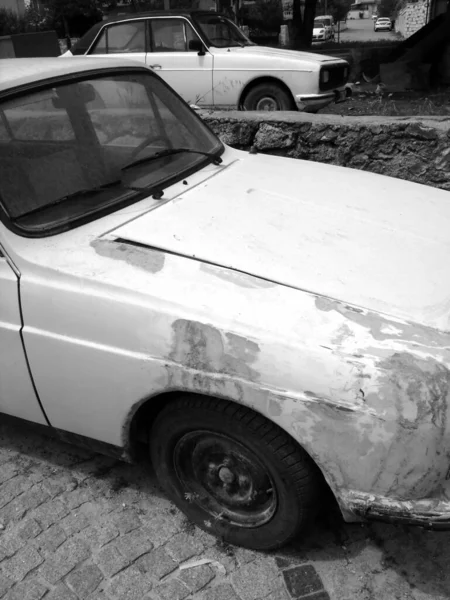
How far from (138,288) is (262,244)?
0.52 metres

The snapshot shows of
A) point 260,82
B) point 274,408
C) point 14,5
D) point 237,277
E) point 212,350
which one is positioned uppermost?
point 237,277

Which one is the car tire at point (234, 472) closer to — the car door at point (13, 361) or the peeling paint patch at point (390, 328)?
the peeling paint patch at point (390, 328)

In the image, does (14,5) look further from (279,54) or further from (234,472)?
(234,472)

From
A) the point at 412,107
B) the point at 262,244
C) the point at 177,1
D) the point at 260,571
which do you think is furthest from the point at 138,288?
the point at 177,1

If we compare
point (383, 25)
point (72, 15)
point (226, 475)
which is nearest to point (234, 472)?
point (226, 475)

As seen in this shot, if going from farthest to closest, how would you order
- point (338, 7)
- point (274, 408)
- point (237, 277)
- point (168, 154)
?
point (338, 7)
point (168, 154)
point (237, 277)
point (274, 408)

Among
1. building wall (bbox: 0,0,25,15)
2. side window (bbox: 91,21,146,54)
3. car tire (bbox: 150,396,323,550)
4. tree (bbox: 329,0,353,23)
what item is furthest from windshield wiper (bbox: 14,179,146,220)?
tree (bbox: 329,0,353,23)

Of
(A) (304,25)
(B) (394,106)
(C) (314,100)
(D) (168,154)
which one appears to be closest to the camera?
(D) (168,154)

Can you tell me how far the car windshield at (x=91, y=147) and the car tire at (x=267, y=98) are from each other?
5.67 metres

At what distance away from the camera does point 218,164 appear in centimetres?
311

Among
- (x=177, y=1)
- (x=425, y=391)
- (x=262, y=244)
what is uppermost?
(x=262, y=244)

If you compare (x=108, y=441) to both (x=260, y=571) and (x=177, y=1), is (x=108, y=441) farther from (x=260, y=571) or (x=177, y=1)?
(x=177, y=1)

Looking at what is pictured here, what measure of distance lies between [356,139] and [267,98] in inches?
170

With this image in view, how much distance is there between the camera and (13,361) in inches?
94.9
